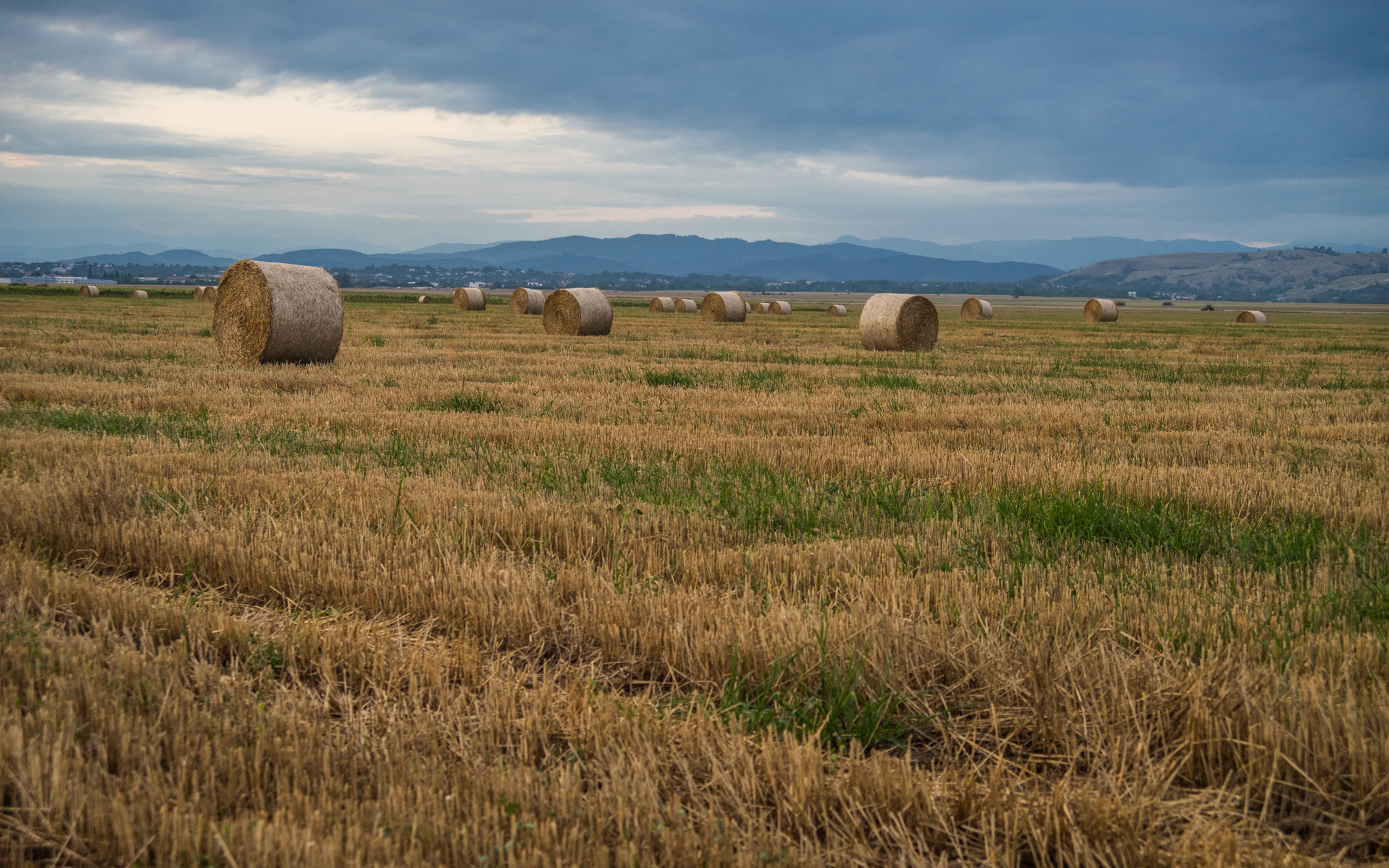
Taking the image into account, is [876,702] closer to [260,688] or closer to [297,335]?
[260,688]

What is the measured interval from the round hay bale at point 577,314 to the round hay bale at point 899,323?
27.2 ft

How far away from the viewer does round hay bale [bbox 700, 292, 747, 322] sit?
1740 inches

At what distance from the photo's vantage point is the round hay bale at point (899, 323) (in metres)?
24.6

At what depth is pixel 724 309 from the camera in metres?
44.1

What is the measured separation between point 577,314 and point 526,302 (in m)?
19.9

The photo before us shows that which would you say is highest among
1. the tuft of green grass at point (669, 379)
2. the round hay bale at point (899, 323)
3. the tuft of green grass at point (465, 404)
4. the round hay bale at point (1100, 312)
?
the round hay bale at point (1100, 312)

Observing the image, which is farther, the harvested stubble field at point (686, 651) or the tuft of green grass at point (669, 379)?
the tuft of green grass at point (669, 379)

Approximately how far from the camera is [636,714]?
10.9 ft

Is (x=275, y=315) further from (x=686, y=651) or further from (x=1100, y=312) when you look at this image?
(x=1100, y=312)

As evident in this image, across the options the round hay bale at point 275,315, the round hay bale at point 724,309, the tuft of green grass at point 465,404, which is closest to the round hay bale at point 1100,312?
the round hay bale at point 724,309

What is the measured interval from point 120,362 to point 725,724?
1605 cm

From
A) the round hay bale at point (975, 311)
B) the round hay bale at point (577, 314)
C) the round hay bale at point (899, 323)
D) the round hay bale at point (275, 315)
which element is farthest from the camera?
the round hay bale at point (975, 311)

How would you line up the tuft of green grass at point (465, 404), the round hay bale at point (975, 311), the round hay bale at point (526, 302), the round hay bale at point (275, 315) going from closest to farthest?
the tuft of green grass at point (465, 404)
the round hay bale at point (275, 315)
the round hay bale at point (526, 302)
the round hay bale at point (975, 311)

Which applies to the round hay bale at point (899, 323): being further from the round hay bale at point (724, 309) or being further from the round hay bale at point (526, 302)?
the round hay bale at point (526, 302)
